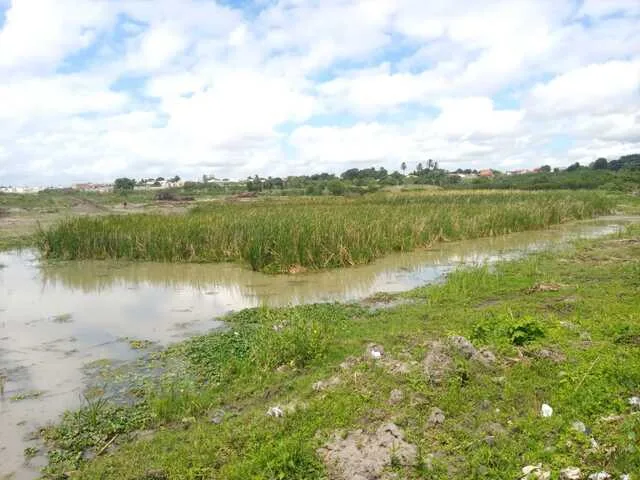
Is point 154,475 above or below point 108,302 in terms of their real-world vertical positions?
above

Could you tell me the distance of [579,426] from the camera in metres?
3.47

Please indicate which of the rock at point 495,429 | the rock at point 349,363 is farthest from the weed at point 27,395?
the rock at point 495,429

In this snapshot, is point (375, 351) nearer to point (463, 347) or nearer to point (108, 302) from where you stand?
point (463, 347)

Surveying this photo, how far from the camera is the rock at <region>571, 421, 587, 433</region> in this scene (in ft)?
11.2

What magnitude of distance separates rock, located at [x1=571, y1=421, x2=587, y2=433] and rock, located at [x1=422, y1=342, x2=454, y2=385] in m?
1.06

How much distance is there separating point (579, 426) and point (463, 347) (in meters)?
1.32

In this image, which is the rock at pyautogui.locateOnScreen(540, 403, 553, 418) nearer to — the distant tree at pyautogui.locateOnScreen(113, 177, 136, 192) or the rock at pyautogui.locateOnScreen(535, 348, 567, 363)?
the rock at pyautogui.locateOnScreen(535, 348, 567, 363)

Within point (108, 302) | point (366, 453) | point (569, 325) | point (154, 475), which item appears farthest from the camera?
point (108, 302)

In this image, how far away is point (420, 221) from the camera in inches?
620

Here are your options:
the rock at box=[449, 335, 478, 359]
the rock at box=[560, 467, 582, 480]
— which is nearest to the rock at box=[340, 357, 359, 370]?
the rock at box=[449, 335, 478, 359]

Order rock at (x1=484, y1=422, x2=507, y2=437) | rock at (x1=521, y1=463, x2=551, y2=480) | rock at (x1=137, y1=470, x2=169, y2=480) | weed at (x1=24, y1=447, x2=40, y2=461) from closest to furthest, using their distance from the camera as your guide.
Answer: rock at (x1=521, y1=463, x2=551, y2=480), rock at (x1=137, y1=470, x2=169, y2=480), rock at (x1=484, y1=422, x2=507, y2=437), weed at (x1=24, y1=447, x2=40, y2=461)

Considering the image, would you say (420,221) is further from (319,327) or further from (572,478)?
(572,478)

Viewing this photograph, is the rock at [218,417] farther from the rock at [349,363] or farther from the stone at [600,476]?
the stone at [600,476]

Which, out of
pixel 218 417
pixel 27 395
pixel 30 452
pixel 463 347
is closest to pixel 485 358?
pixel 463 347
